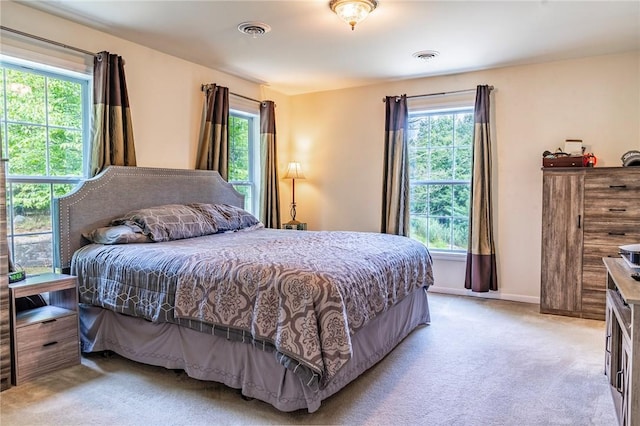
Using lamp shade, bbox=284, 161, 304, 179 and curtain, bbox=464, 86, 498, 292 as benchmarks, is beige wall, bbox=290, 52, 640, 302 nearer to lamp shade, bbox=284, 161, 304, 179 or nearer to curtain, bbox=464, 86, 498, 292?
curtain, bbox=464, 86, 498, 292

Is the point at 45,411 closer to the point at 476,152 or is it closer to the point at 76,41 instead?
the point at 76,41

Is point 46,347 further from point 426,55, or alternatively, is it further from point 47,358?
point 426,55

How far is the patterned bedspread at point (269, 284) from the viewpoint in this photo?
206 centimetres

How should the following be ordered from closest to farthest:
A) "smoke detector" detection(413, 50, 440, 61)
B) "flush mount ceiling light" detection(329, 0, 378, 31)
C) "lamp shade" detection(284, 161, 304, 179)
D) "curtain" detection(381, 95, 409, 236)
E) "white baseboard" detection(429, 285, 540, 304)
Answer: "flush mount ceiling light" detection(329, 0, 378, 31) < "smoke detector" detection(413, 50, 440, 61) < "white baseboard" detection(429, 285, 540, 304) < "curtain" detection(381, 95, 409, 236) < "lamp shade" detection(284, 161, 304, 179)

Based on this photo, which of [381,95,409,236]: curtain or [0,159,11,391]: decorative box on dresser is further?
[381,95,409,236]: curtain

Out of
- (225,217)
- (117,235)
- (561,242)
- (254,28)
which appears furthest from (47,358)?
(561,242)

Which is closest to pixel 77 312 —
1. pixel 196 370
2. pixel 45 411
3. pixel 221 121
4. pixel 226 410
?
pixel 45 411

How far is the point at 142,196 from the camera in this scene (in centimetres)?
370

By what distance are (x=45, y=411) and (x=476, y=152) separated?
14.1 ft

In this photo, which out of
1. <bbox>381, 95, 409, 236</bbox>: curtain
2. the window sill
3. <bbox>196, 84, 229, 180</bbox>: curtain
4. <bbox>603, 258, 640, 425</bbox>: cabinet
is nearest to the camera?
<bbox>603, 258, 640, 425</bbox>: cabinet

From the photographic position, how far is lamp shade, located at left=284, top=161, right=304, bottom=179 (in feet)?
18.2

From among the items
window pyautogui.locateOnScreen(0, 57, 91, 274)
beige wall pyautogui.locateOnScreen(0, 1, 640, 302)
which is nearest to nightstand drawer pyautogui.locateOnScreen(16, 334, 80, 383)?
window pyautogui.locateOnScreen(0, 57, 91, 274)

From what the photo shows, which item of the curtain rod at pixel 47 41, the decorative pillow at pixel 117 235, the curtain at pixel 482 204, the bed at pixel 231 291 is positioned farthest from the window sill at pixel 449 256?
the curtain rod at pixel 47 41

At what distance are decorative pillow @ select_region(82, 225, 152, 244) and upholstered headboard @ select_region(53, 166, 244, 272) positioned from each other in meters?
0.10
